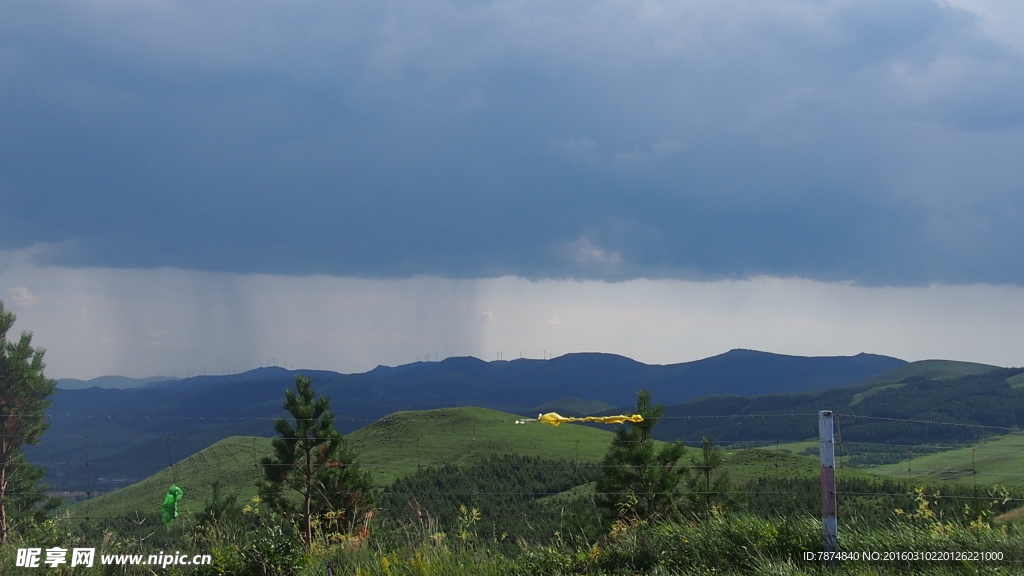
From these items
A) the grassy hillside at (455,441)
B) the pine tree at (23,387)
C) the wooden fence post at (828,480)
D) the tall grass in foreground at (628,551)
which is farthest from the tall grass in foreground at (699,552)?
the grassy hillside at (455,441)

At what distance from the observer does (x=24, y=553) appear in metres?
9.02

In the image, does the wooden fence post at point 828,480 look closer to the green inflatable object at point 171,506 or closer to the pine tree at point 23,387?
the green inflatable object at point 171,506

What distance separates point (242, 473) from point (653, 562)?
119958mm

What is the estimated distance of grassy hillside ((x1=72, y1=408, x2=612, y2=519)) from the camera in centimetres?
11075

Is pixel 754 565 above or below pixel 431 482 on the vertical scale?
above

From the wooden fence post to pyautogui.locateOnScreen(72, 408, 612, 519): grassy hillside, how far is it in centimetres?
9269

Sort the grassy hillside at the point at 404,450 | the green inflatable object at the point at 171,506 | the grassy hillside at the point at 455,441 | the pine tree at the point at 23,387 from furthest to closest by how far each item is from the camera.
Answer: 1. the grassy hillside at the point at 455,441
2. the grassy hillside at the point at 404,450
3. the pine tree at the point at 23,387
4. the green inflatable object at the point at 171,506

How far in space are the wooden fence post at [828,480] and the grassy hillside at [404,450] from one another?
92686mm

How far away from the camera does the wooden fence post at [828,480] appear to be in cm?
723

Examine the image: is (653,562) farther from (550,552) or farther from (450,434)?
(450,434)

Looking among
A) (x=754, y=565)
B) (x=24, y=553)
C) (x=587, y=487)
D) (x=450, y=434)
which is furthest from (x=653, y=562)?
(x=450, y=434)

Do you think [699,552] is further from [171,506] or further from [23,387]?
[23,387]

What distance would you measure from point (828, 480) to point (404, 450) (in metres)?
130

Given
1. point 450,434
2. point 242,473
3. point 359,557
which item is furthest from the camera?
point 450,434
